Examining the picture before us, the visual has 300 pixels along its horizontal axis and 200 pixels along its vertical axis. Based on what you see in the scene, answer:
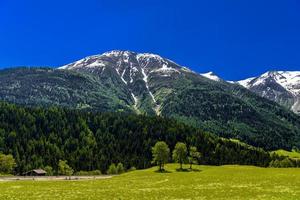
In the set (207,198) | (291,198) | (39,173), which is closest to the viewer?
(291,198)

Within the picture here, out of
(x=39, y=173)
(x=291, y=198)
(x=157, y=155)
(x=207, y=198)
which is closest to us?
(x=291, y=198)

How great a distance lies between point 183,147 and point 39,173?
230ft

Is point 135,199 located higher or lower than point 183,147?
lower

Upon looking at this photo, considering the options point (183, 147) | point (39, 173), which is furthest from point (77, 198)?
point (39, 173)

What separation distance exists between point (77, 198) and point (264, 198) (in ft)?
68.1

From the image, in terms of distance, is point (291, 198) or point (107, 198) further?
point (107, 198)

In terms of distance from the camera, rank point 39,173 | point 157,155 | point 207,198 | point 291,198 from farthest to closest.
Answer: point 39,173
point 157,155
point 207,198
point 291,198

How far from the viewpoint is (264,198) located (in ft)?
151

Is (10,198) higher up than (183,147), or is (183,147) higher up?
(183,147)

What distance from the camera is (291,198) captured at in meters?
44.6

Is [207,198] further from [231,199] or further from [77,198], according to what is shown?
[77,198]

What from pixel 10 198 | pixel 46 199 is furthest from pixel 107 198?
pixel 10 198

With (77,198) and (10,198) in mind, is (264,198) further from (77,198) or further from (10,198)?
(10,198)

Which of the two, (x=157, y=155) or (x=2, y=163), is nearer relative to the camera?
(x=157, y=155)
